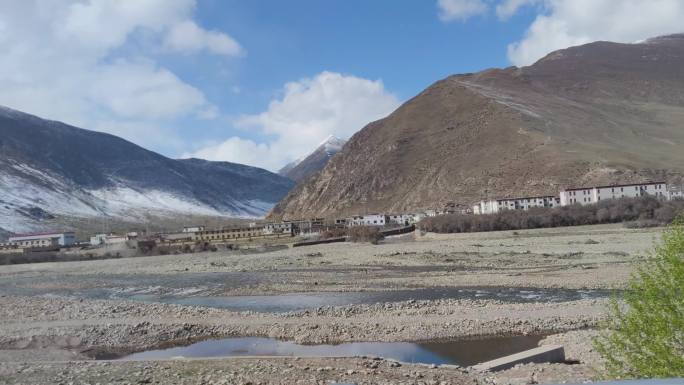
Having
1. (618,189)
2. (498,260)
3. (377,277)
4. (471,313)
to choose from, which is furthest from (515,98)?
(471,313)

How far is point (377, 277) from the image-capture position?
43.5m

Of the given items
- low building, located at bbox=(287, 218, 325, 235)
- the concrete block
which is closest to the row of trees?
low building, located at bbox=(287, 218, 325, 235)

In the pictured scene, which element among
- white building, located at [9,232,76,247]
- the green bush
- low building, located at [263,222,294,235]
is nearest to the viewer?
the green bush

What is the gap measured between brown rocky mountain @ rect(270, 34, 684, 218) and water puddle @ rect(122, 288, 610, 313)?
286 feet

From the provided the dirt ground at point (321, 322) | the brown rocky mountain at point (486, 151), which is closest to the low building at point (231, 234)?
the brown rocky mountain at point (486, 151)

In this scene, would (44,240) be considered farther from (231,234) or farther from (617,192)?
(617,192)

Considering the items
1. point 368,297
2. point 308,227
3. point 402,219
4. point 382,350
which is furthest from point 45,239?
point 382,350

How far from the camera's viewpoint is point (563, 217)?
9162 cm

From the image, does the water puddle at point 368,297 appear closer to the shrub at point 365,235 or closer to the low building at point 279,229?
the shrub at point 365,235

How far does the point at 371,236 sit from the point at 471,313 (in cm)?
7332

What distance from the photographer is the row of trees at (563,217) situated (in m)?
86.8

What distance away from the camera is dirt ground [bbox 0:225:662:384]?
14.4 m

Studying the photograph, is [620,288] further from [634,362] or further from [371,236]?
[371,236]

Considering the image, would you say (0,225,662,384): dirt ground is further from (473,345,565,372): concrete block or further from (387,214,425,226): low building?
(387,214,425,226): low building
